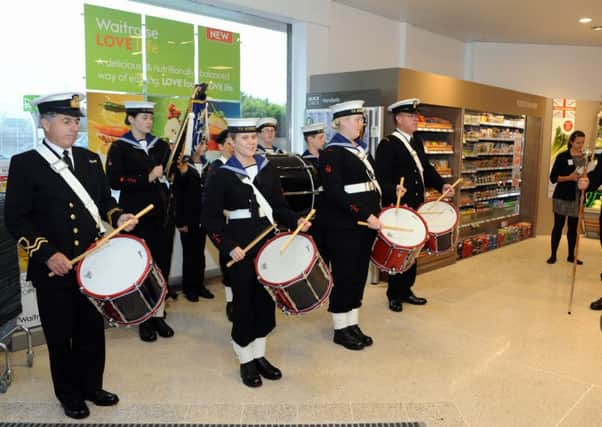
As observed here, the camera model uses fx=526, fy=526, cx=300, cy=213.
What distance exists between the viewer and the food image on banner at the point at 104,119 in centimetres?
458

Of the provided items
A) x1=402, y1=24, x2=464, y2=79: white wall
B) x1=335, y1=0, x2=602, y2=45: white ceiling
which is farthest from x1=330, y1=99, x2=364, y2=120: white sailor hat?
x1=402, y1=24, x2=464, y2=79: white wall

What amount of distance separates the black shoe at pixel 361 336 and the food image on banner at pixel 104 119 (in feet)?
8.46

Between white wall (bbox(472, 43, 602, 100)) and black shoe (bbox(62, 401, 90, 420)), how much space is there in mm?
8102

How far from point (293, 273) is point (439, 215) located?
5.88ft

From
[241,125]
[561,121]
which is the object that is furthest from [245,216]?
[561,121]

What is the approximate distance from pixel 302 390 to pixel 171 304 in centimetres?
209

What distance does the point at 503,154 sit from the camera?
7734 mm

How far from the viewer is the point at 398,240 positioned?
11.9 ft

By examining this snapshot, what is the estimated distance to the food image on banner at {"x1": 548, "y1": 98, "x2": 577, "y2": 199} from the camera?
8.41 m

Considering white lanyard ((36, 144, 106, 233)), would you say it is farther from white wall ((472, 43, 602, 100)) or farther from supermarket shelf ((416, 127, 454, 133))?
white wall ((472, 43, 602, 100))

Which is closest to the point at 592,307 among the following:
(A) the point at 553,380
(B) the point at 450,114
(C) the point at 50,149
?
(A) the point at 553,380

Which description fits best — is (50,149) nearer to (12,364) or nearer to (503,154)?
(12,364)

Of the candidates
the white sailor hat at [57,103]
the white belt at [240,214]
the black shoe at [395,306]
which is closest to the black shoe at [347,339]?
the black shoe at [395,306]

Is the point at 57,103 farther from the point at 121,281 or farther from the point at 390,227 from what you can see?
the point at 390,227
